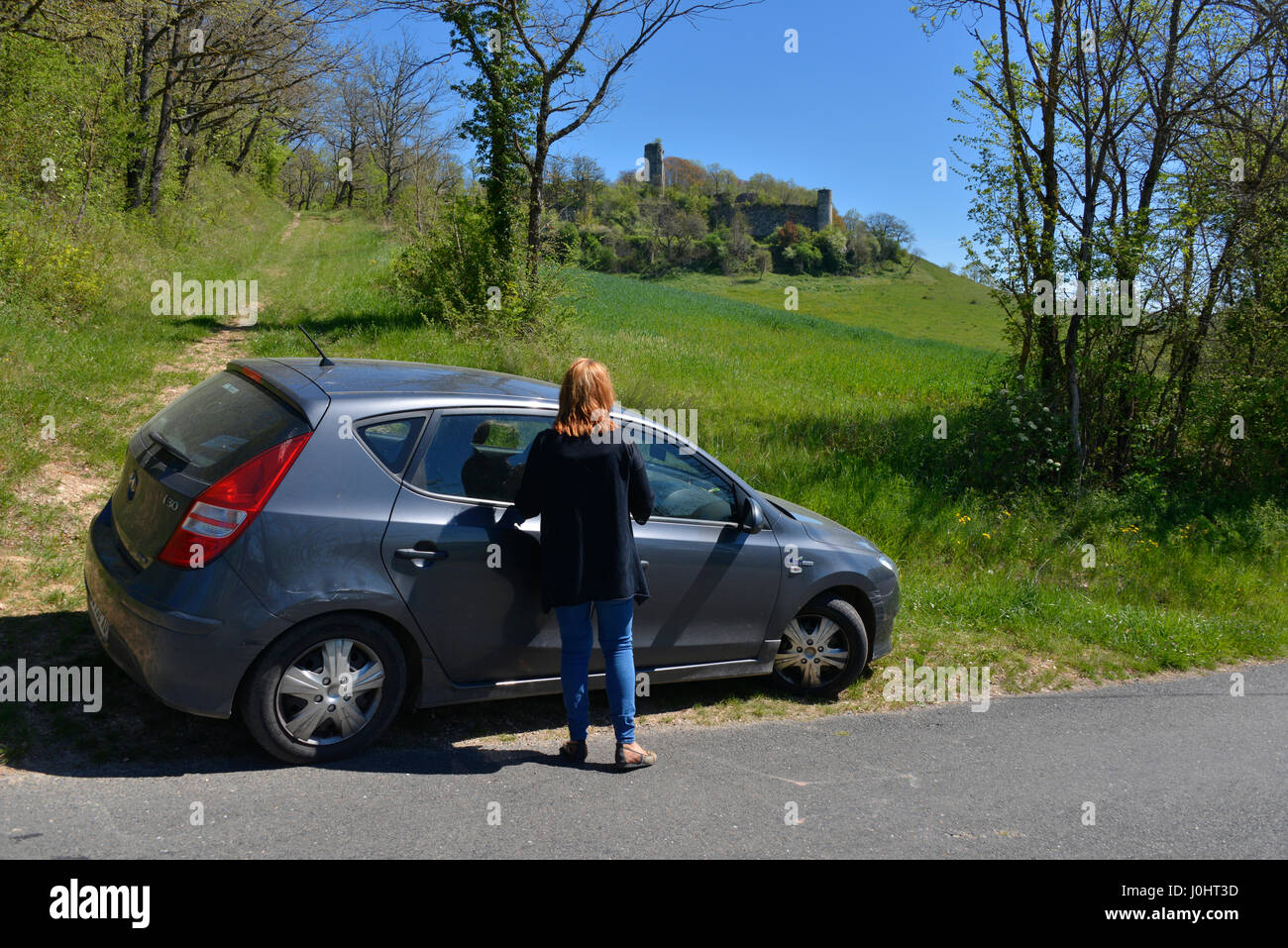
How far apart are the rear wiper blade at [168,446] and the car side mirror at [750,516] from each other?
286 centimetres

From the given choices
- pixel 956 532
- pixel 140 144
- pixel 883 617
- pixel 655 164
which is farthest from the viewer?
pixel 655 164

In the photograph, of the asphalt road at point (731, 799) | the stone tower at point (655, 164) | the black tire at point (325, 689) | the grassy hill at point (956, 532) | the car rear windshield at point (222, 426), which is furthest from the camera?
the stone tower at point (655, 164)

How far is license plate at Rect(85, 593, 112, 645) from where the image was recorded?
169 inches

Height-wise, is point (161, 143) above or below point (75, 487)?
above

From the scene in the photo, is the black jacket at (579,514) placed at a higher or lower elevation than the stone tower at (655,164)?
lower

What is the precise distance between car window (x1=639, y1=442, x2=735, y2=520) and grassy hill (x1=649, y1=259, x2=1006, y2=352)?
55.3 meters

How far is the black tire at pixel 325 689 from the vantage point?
4.03 metres

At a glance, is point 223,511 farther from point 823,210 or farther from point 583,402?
point 823,210

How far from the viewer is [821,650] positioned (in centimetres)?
589

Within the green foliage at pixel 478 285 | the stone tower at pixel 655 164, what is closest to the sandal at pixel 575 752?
the green foliage at pixel 478 285

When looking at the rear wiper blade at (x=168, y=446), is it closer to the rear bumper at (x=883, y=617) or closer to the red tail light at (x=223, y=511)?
the red tail light at (x=223, y=511)

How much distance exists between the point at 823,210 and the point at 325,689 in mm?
133684

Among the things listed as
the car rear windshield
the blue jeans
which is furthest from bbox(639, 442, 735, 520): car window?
the car rear windshield

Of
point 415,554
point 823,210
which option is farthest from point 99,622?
point 823,210
